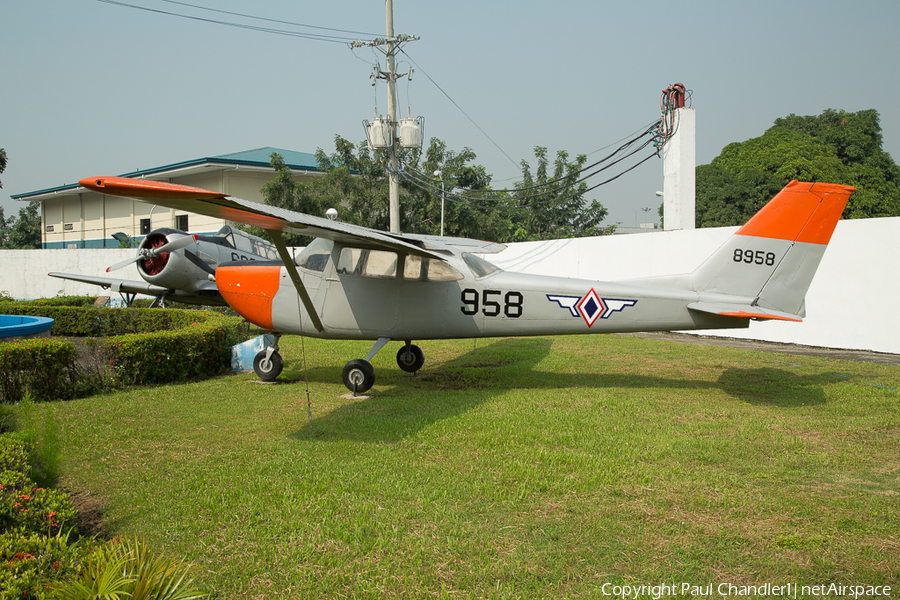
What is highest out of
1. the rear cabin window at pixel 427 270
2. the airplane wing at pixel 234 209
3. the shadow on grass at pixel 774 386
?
the airplane wing at pixel 234 209

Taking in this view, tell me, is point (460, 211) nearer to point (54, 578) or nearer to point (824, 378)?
point (824, 378)

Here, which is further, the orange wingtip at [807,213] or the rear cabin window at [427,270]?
the rear cabin window at [427,270]

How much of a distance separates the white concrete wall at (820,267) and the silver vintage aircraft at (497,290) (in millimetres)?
5713

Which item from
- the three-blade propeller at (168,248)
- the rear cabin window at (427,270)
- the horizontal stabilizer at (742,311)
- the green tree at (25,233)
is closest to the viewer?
the horizontal stabilizer at (742,311)

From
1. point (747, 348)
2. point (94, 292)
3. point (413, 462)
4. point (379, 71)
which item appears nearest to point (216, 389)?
point (413, 462)

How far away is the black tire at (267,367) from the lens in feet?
29.1

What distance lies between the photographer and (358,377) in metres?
7.92

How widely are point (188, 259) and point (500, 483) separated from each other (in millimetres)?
Answer: 11523

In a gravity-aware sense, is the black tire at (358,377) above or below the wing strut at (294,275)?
below

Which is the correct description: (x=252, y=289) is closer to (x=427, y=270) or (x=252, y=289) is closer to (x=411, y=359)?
(x=427, y=270)

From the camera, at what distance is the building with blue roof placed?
32625mm

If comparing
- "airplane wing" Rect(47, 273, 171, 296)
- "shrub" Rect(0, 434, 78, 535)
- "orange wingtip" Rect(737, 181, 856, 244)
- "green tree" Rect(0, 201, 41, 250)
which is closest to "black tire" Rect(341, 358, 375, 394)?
"shrub" Rect(0, 434, 78, 535)

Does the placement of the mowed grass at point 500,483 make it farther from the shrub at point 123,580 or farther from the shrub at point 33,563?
the shrub at point 33,563

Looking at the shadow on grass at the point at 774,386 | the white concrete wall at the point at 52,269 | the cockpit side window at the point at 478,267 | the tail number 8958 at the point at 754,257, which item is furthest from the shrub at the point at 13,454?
the white concrete wall at the point at 52,269
